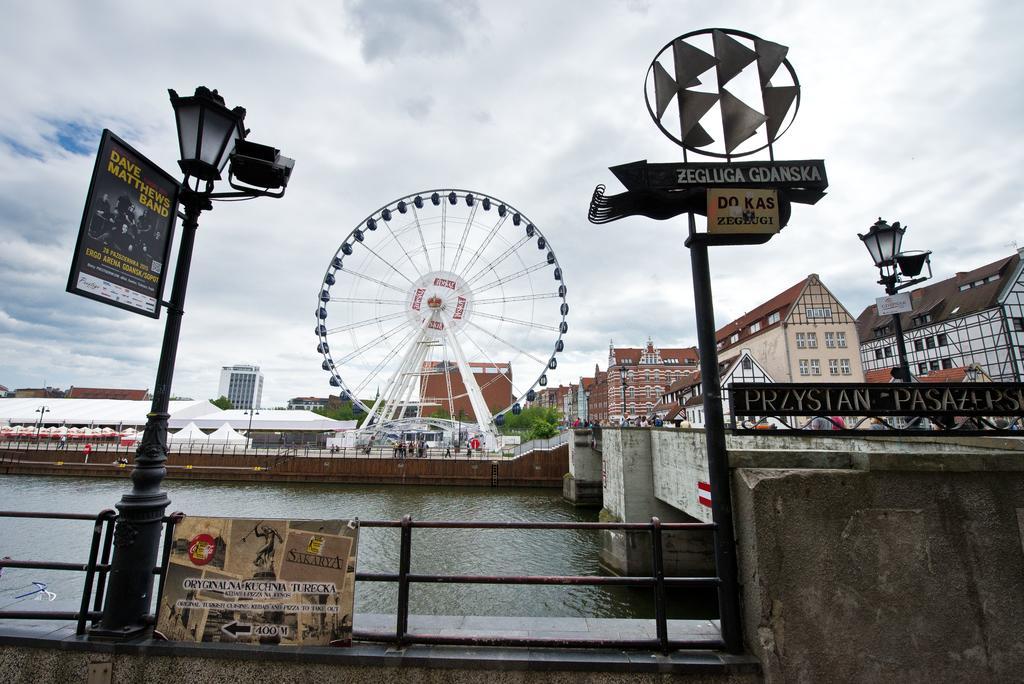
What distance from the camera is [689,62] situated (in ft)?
12.6

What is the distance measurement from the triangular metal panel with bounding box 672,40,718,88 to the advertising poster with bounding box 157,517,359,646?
14.1 ft

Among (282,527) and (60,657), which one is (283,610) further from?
(60,657)

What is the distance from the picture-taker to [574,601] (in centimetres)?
995

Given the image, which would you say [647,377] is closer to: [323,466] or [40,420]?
[323,466]

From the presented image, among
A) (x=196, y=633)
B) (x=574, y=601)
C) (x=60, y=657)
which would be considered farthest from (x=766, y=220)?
(x=574, y=601)

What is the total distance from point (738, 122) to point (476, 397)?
31837 millimetres

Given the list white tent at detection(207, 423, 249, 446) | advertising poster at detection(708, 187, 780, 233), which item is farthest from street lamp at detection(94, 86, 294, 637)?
white tent at detection(207, 423, 249, 446)

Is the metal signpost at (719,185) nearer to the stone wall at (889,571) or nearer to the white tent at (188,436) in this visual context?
the stone wall at (889,571)

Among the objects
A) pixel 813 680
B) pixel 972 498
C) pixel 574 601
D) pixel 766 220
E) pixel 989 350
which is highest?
pixel 989 350

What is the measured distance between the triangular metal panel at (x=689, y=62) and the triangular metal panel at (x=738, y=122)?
0.36 meters

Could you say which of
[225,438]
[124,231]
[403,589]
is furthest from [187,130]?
[225,438]

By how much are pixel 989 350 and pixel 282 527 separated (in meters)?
37.3

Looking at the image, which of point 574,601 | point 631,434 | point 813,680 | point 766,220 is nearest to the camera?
point 813,680

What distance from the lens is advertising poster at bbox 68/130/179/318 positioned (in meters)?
3.13
